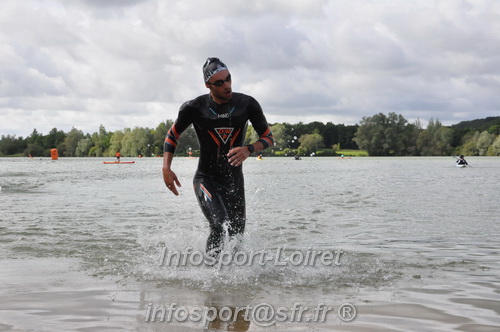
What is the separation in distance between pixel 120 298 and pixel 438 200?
15.9 metres

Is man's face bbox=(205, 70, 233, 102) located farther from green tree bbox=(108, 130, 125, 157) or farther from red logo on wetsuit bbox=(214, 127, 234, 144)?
green tree bbox=(108, 130, 125, 157)

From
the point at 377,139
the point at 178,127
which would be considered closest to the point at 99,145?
the point at 377,139

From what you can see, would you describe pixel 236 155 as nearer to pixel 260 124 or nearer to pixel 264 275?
pixel 260 124

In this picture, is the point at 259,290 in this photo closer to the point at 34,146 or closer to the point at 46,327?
the point at 46,327

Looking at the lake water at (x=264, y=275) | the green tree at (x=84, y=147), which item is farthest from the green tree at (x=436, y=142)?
the lake water at (x=264, y=275)

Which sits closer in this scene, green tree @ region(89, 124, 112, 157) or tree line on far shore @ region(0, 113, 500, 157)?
tree line on far shore @ region(0, 113, 500, 157)

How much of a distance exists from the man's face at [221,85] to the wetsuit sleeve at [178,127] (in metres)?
0.40

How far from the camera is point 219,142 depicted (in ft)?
22.1

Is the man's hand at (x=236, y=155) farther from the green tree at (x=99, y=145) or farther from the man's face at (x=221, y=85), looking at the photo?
the green tree at (x=99, y=145)

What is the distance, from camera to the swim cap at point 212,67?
6453 mm

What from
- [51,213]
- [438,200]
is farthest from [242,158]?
[438,200]

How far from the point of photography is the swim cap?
254 inches

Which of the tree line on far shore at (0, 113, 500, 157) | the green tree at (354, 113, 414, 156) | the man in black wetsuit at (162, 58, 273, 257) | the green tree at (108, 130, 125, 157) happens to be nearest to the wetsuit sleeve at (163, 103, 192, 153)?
the man in black wetsuit at (162, 58, 273, 257)

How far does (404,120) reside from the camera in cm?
16725
